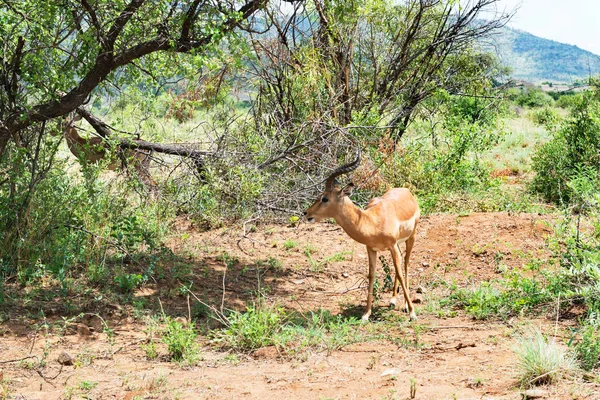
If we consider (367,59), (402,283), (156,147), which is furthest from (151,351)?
(367,59)

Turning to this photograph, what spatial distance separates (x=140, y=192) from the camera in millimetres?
9320

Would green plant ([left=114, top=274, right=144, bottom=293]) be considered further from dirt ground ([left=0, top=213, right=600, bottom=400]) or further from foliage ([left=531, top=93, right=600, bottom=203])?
foliage ([left=531, top=93, right=600, bottom=203])

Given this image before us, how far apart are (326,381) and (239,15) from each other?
3472 millimetres

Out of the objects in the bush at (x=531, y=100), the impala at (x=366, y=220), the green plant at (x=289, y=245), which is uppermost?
the bush at (x=531, y=100)

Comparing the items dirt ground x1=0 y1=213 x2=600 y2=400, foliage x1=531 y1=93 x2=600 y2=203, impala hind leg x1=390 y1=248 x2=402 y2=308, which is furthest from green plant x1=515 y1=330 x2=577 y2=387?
foliage x1=531 y1=93 x2=600 y2=203

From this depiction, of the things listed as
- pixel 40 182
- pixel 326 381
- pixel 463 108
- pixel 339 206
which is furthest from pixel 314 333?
pixel 463 108

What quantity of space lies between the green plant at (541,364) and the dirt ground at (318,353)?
3.8 inches

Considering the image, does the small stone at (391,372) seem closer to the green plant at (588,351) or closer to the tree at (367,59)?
the green plant at (588,351)

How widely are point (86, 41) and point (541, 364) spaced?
517 cm

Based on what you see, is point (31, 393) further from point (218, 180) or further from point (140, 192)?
point (140, 192)

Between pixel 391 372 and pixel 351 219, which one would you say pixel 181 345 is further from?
pixel 351 219

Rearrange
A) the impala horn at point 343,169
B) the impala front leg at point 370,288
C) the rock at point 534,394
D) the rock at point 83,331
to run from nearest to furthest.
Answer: the rock at point 534,394, the rock at point 83,331, the impala horn at point 343,169, the impala front leg at point 370,288

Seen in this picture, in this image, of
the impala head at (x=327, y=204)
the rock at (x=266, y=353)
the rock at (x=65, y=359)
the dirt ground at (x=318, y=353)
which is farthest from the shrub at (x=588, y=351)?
the rock at (x=65, y=359)

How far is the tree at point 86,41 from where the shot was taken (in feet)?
22.7
